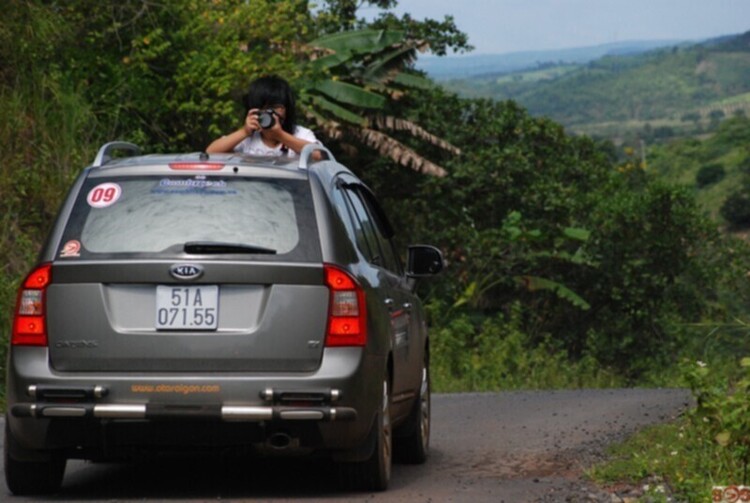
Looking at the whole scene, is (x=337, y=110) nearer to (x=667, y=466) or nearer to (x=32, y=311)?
(x=667, y=466)

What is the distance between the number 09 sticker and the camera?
826 centimetres

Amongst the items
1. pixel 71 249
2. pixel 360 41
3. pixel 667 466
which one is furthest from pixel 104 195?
pixel 360 41

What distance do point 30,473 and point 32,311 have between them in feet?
2.91

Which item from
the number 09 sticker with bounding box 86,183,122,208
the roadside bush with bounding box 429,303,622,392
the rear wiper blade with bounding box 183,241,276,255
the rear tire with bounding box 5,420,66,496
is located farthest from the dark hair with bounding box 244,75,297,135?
the roadside bush with bounding box 429,303,622,392

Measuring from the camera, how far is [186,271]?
794cm

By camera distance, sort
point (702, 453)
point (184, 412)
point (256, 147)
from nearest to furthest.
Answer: point (184, 412), point (702, 453), point (256, 147)

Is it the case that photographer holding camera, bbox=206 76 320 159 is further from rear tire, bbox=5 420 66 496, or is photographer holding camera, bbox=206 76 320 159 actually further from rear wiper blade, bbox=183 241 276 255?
rear tire, bbox=5 420 66 496

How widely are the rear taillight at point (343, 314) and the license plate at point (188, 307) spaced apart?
526 mm

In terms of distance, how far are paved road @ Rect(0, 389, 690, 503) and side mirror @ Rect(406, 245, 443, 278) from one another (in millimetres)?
1146

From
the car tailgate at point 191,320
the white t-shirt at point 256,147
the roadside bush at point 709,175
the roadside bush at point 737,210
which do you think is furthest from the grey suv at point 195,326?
the roadside bush at point 709,175

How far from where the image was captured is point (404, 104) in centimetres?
4084

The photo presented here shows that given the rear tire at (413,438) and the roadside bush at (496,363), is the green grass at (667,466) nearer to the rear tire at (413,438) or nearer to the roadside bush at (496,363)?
the rear tire at (413,438)

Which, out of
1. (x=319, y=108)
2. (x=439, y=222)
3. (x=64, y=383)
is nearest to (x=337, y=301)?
(x=64, y=383)

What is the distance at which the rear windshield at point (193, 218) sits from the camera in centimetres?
808
